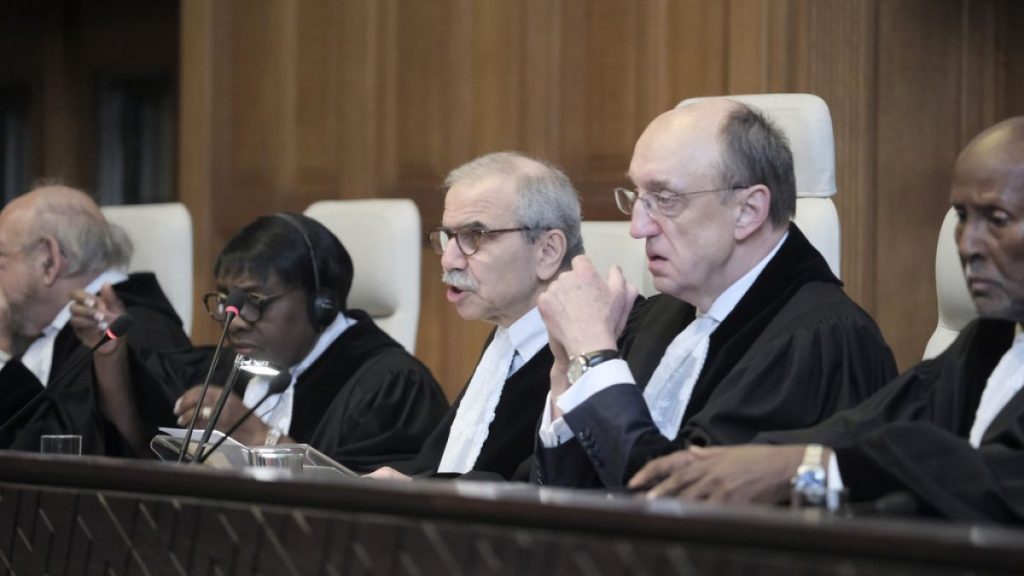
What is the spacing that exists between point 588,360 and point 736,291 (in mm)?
382

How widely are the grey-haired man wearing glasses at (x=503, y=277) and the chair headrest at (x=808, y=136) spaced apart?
0.48 m

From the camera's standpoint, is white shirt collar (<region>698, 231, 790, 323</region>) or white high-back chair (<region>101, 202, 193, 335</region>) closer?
white shirt collar (<region>698, 231, 790, 323</region>)

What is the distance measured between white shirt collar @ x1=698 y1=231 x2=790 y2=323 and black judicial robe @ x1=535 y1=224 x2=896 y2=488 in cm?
1

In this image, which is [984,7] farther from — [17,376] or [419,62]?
[17,376]

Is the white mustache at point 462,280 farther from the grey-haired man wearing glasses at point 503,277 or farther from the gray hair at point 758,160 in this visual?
the gray hair at point 758,160

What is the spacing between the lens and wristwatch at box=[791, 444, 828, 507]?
1815mm

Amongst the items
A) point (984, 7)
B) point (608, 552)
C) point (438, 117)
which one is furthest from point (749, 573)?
point (438, 117)

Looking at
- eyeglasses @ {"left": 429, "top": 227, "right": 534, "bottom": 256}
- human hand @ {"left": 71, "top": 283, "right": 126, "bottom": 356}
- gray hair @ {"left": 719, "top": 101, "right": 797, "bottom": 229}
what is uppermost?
gray hair @ {"left": 719, "top": 101, "right": 797, "bottom": 229}

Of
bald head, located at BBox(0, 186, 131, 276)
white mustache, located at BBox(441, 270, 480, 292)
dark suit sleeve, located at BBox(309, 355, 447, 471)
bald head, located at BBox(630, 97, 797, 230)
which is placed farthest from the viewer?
bald head, located at BBox(0, 186, 131, 276)

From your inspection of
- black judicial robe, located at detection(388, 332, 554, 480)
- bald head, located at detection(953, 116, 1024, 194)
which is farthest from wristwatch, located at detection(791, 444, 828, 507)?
black judicial robe, located at detection(388, 332, 554, 480)

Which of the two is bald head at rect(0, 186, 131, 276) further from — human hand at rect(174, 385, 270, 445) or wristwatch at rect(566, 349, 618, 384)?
wristwatch at rect(566, 349, 618, 384)

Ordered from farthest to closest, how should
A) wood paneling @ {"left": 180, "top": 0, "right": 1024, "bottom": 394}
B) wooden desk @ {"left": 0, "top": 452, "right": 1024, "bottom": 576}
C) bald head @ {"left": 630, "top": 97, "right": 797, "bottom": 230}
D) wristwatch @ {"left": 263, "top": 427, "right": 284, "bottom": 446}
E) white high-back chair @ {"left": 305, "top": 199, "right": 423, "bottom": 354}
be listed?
1. wood paneling @ {"left": 180, "top": 0, "right": 1024, "bottom": 394}
2. white high-back chair @ {"left": 305, "top": 199, "right": 423, "bottom": 354}
3. wristwatch @ {"left": 263, "top": 427, "right": 284, "bottom": 446}
4. bald head @ {"left": 630, "top": 97, "right": 797, "bottom": 230}
5. wooden desk @ {"left": 0, "top": 452, "right": 1024, "bottom": 576}

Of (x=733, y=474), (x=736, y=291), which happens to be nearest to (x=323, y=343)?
(x=736, y=291)

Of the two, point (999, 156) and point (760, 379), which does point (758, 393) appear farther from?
point (999, 156)
